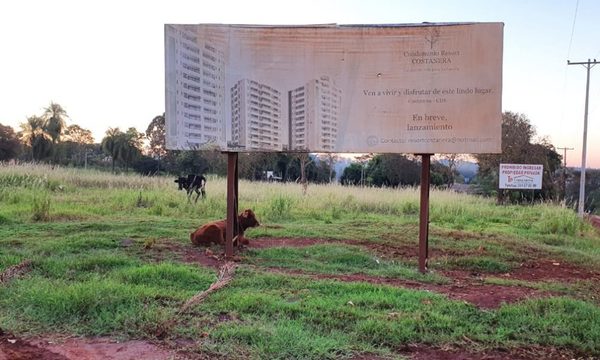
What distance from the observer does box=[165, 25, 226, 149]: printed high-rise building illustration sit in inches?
240

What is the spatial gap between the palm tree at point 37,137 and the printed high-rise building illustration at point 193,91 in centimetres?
2828

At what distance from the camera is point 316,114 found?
6.04 m

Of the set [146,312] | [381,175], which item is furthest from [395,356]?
[381,175]

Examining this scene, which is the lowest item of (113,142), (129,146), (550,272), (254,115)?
(550,272)

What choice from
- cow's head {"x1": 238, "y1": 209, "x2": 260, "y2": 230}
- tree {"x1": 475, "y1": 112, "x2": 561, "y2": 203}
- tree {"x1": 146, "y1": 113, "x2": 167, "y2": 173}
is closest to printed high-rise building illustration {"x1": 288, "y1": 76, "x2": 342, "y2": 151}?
cow's head {"x1": 238, "y1": 209, "x2": 260, "y2": 230}

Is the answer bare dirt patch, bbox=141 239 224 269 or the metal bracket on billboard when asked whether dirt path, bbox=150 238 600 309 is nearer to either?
bare dirt patch, bbox=141 239 224 269

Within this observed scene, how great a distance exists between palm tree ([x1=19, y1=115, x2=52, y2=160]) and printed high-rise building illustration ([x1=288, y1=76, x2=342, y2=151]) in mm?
29103

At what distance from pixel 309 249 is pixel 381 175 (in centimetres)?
2721

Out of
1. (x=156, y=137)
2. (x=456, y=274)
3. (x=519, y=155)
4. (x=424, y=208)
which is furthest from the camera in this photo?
(x=156, y=137)

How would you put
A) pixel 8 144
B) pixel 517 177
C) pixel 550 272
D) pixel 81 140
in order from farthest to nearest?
pixel 81 140 < pixel 8 144 < pixel 517 177 < pixel 550 272

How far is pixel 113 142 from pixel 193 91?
2993cm

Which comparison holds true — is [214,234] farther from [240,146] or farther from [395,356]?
[395,356]

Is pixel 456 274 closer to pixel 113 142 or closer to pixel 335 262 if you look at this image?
pixel 335 262

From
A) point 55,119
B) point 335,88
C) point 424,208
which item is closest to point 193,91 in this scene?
point 335,88
